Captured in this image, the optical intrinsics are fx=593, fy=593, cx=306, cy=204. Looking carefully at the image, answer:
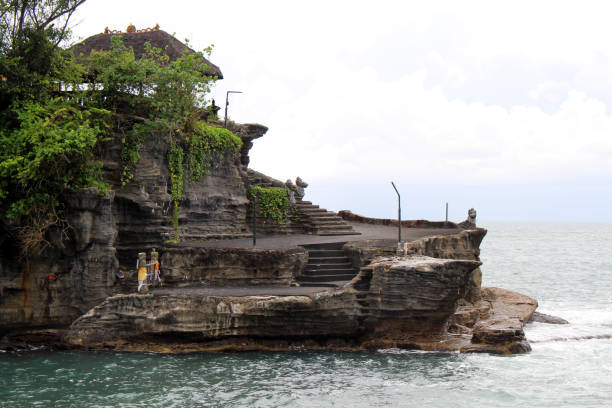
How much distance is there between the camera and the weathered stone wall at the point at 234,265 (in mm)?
20109

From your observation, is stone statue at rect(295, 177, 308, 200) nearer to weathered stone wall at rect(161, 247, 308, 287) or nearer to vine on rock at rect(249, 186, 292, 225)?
vine on rock at rect(249, 186, 292, 225)

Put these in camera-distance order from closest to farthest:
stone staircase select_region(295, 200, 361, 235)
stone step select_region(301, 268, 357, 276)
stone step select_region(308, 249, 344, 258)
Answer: stone step select_region(301, 268, 357, 276)
stone step select_region(308, 249, 344, 258)
stone staircase select_region(295, 200, 361, 235)

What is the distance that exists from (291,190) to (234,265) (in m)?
8.86

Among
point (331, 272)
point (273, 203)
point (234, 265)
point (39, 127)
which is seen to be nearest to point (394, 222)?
point (273, 203)

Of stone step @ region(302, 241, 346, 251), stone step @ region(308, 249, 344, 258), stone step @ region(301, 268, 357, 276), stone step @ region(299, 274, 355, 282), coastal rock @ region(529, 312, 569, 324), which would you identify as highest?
stone step @ region(302, 241, 346, 251)

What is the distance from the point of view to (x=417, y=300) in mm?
18312

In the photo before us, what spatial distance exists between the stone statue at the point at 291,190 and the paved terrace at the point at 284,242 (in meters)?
2.20

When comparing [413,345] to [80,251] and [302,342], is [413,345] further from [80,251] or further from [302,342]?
[80,251]

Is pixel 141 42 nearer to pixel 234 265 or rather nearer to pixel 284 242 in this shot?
pixel 284 242

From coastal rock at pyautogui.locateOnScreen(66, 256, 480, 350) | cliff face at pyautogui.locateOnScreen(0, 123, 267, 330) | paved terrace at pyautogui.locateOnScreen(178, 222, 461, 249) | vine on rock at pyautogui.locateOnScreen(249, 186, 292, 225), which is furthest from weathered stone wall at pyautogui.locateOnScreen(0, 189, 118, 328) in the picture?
vine on rock at pyautogui.locateOnScreen(249, 186, 292, 225)

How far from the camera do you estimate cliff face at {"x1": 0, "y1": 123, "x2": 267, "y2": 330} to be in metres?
18.5

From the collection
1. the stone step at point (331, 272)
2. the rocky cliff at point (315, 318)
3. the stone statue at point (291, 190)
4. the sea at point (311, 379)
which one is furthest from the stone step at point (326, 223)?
the sea at point (311, 379)

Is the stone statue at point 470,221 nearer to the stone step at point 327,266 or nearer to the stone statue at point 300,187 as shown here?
the stone statue at point 300,187

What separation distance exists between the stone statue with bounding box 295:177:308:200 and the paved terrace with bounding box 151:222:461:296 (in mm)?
2993
